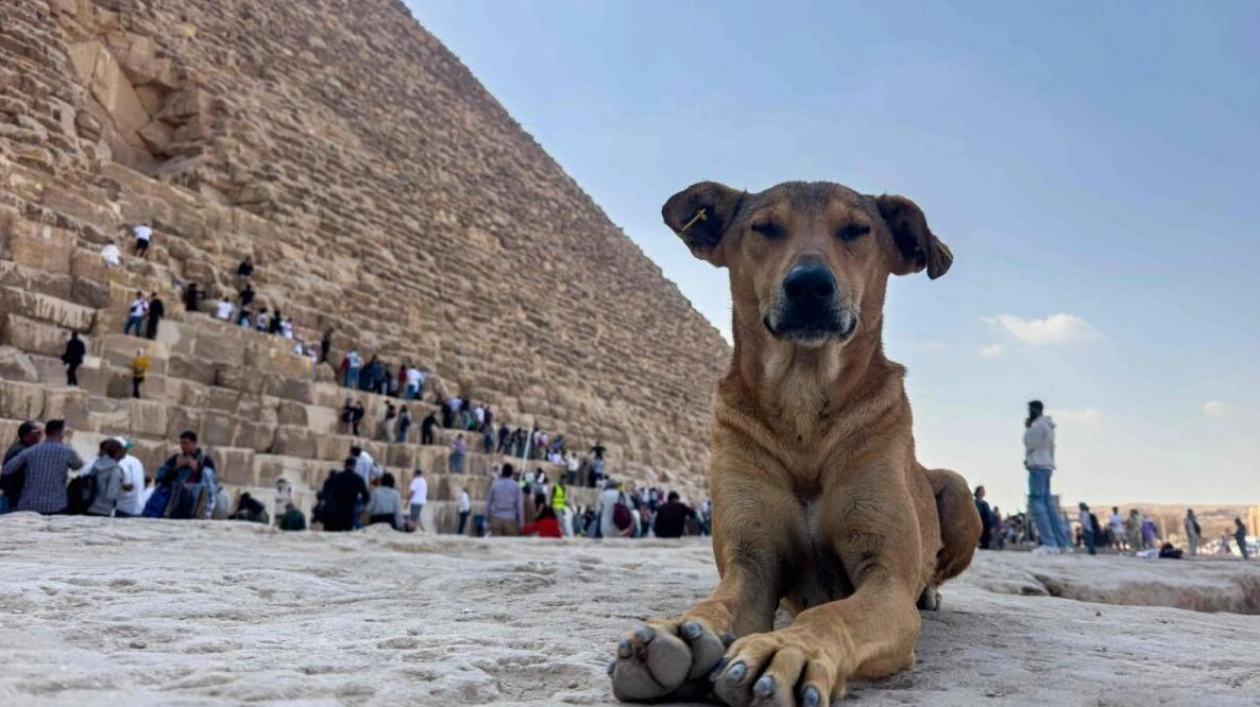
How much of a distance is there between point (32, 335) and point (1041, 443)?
9.29 metres

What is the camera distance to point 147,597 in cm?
204

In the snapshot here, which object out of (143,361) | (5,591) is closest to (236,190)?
(143,361)

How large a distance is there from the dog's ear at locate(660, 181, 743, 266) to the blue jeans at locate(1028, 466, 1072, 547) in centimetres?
549

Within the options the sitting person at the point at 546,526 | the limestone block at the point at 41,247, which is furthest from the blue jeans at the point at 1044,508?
the limestone block at the point at 41,247

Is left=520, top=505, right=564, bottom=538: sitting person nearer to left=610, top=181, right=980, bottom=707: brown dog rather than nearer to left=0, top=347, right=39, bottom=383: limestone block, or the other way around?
left=0, top=347, right=39, bottom=383: limestone block

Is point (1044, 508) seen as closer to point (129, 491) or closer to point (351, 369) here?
point (129, 491)

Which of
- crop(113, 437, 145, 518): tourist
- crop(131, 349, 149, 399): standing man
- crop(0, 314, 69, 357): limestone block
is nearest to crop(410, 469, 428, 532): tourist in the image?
crop(131, 349, 149, 399): standing man

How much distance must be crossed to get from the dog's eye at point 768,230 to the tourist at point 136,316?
9.54 metres

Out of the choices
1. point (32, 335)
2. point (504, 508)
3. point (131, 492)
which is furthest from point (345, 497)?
point (32, 335)

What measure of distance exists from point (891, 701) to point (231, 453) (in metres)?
9.62

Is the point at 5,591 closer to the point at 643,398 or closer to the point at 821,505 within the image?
the point at 821,505

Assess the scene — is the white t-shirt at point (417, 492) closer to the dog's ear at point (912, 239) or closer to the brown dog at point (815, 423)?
the brown dog at point (815, 423)

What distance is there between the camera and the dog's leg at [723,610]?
1.18 meters

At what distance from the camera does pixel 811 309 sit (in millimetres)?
1750
